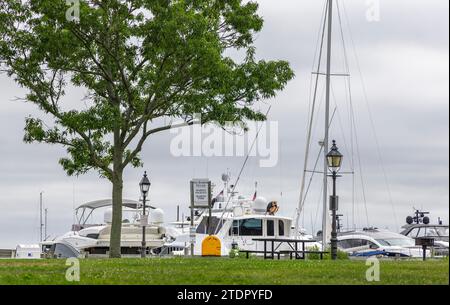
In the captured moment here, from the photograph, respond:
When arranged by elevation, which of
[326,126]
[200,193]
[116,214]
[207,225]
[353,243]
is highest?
[326,126]

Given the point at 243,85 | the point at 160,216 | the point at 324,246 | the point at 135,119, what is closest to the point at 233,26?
the point at 243,85

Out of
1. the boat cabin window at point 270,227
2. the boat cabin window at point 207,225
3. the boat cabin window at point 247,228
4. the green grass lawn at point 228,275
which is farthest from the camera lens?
the boat cabin window at point 207,225

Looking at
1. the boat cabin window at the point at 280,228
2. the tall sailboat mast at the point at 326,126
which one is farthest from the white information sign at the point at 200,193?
the boat cabin window at the point at 280,228

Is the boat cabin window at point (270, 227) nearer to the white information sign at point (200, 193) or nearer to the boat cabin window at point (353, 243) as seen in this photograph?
the boat cabin window at point (353, 243)

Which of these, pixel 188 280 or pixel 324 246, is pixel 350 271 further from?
pixel 324 246

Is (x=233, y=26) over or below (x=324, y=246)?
over

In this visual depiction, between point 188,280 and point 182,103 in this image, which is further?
point 182,103

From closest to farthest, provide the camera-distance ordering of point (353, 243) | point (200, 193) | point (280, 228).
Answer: point (200, 193) → point (280, 228) → point (353, 243)

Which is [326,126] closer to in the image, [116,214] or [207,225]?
[116,214]

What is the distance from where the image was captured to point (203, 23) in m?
36.2

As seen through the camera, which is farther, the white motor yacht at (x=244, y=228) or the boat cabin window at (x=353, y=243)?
the boat cabin window at (x=353, y=243)

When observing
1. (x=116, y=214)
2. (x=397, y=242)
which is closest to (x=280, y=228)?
(x=397, y=242)

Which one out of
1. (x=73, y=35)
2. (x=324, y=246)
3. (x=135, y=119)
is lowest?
(x=324, y=246)

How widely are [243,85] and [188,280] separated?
19.3 m
